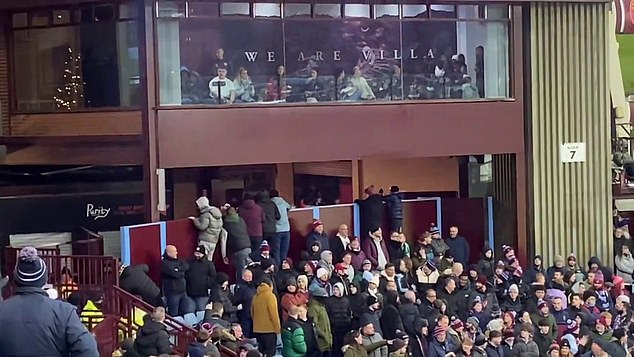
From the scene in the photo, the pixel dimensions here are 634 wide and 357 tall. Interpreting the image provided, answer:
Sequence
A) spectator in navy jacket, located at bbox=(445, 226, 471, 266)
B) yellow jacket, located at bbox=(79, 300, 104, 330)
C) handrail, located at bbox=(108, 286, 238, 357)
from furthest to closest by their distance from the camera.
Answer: spectator in navy jacket, located at bbox=(445, 226, 471, 266)
yellow jacket, located at bbox=(79, 300, 104, 330)
handrail, located at bbox=(108, 286, 238, 357)

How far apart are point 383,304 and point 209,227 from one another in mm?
3485

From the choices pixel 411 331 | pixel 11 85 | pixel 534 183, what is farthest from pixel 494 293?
pixel 11 85

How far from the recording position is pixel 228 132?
1933cm

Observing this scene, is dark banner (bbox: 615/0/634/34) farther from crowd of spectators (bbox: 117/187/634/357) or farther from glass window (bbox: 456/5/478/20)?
crowd of spectators (bbox: 117/187/634/357)

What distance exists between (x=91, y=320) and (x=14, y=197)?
7.63m

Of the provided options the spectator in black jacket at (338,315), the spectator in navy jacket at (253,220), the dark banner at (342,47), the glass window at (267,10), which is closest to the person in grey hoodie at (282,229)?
the spectator in navy jacket at (253,220)

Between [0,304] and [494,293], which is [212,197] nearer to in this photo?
[494,293]

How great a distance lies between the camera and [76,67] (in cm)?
2112

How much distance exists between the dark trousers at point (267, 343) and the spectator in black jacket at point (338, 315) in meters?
0.83

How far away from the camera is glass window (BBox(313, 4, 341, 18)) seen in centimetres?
2011

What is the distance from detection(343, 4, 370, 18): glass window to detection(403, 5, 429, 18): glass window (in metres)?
0.76

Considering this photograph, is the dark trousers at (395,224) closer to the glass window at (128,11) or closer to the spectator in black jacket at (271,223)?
the spectator in black jacket at (271,223)

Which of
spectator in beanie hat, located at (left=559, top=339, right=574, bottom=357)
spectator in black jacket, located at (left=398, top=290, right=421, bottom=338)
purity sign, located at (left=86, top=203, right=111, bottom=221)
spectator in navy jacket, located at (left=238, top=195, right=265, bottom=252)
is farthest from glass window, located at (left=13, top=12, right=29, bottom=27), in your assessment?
spectator in beanie hat, located at (left=559, top=339, right=574, bottom=357)

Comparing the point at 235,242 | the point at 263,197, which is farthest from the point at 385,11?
the point at 235,242
